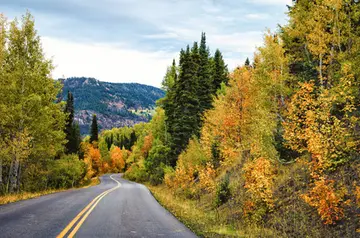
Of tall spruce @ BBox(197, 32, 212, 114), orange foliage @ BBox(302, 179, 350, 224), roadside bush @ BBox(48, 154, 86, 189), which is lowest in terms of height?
roadside bush @ BBox(48, 154, 86, 189)

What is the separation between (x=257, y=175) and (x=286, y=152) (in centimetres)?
553

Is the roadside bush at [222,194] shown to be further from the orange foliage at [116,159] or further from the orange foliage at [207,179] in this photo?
the orange foliage at [116,159]

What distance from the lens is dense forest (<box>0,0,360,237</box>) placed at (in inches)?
436

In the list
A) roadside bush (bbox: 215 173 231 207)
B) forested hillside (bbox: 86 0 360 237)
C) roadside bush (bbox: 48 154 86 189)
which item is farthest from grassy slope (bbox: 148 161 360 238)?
roadside bush (bbox: 48 154 86 189)

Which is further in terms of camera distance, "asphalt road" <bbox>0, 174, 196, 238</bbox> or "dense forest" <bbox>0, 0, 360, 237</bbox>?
"dense forest" <bbox>0, 0, 360, 237</bbox>

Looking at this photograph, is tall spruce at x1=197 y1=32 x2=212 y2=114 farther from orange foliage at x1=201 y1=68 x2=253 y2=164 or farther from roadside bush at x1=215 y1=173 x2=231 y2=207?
roadside bush at x1=215 y1=173 x2=231 y2=207

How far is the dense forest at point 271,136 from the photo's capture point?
11.1 meters

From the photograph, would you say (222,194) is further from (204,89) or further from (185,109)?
(204,89)

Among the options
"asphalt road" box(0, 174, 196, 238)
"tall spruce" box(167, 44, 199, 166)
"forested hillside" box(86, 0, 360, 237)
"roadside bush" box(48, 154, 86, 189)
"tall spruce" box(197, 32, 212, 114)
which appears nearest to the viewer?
"asphalt road" box(0, 174, 196, 238)

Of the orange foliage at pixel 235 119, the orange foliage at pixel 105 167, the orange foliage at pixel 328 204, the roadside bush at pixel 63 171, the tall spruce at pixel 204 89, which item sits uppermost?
the tall spruce at pixel 204 89

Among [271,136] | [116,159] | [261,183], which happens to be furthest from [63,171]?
[116,159]

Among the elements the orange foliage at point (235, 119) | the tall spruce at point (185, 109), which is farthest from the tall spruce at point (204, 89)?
the orange foliage at point (235, 119)

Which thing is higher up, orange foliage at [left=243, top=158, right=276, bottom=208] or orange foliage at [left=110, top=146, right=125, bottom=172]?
orange foliage at [left=243, top=158, right=276, bottom=208]

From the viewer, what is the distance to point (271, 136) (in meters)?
17.4
